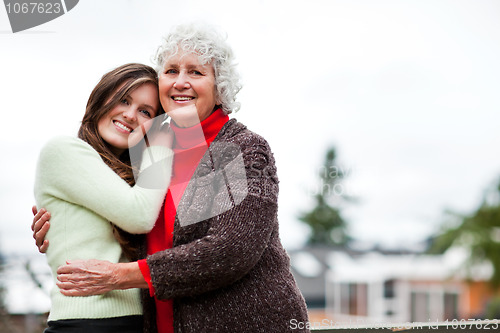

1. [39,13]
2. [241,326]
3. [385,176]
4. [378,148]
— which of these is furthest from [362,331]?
[385,176]

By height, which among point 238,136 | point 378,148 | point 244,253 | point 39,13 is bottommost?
point 378,148

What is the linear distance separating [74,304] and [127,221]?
11.0 inches

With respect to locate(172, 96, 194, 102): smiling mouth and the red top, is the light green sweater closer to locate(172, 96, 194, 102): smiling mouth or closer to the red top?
the red top

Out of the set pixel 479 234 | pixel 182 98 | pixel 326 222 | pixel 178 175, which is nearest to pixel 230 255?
pixel 178 175

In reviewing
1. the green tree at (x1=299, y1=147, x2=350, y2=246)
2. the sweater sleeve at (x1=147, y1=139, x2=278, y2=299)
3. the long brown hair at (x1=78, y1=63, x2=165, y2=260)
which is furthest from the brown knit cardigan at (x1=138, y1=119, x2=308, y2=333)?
the green tree at (x1=299, y1=147, x2=350, y2=246)

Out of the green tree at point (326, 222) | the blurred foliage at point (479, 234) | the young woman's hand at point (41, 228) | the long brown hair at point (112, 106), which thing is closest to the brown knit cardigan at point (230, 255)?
the long brown hair at point (112, 106)

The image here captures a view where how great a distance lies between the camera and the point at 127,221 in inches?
66.5

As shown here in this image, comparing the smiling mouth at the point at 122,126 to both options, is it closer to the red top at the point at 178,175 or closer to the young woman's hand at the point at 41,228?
the red top at the point at 178,175

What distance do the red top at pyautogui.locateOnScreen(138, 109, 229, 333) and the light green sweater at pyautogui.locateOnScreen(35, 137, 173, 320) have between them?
6cm

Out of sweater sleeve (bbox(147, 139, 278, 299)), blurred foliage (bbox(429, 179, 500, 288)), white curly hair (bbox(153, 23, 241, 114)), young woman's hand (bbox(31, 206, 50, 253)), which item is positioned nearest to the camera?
sweater sleeve (bbox(147, 139, 278, 299))

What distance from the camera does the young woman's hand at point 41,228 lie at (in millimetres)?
1770

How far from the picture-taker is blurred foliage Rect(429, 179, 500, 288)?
31.1 metres

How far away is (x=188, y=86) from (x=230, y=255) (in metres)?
0.60

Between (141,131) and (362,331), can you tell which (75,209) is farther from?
(362,331)
